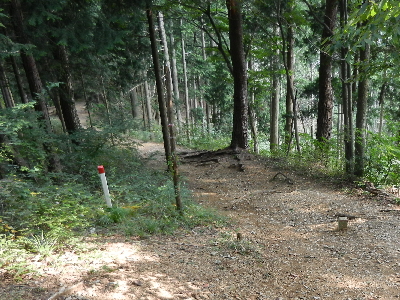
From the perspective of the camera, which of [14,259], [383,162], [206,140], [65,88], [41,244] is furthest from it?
[206,140]

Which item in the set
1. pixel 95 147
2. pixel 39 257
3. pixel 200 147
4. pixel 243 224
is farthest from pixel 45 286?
pixel 200 147

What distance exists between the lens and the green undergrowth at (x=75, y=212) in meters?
3.65

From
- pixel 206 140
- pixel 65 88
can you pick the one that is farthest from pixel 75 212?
pixel 206 140

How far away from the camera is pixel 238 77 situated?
11.2 m

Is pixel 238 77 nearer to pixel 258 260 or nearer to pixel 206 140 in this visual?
pixel 258 260

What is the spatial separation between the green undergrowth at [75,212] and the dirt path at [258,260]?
1.08 ft

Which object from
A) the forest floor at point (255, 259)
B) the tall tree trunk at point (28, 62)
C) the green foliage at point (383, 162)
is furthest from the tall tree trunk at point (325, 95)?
the tall tree trunk at point (28, 62)

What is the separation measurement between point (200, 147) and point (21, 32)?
43.2 ft

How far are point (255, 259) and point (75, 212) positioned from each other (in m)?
3.20

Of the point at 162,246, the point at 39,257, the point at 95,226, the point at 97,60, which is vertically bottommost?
the point at 162,246

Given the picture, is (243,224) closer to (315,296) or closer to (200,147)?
(315,296)

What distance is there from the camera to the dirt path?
314 centimetres

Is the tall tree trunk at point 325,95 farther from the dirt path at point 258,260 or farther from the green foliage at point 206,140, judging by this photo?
the green foliage at point 206,140

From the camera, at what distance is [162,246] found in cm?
453
